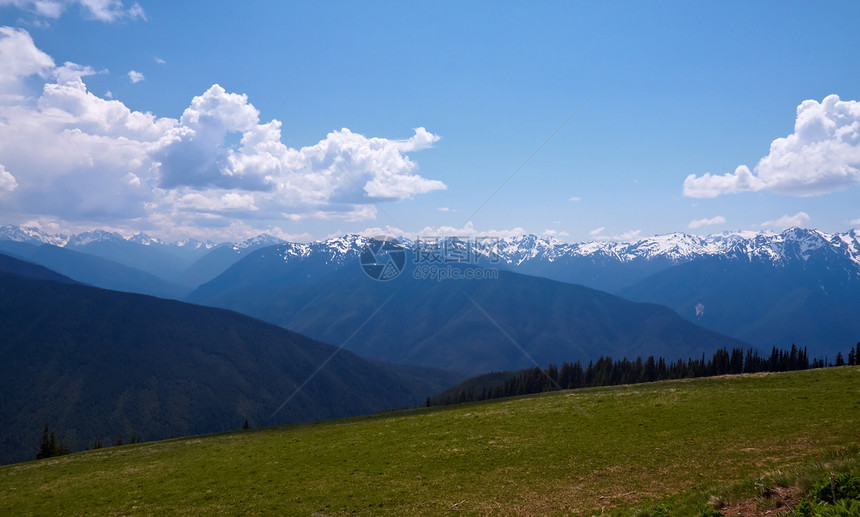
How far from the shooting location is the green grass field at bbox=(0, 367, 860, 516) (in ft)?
85.9

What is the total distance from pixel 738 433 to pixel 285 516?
3186 centimetres

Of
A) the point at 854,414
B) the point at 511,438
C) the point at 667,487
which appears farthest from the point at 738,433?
the point at 511,438

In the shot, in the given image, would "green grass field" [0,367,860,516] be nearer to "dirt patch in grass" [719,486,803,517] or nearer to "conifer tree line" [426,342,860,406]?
"dirt patch in grass" [719,486,803,517]

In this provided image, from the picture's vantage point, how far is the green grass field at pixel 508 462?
2617 centimetres

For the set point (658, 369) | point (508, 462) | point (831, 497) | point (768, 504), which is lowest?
point (658, 369)

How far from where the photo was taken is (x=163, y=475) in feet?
128

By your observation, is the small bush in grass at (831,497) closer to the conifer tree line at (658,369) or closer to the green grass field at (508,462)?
the green grass field at (508,462)

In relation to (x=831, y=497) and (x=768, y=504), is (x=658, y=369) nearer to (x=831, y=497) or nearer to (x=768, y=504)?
(x=768, y=504)

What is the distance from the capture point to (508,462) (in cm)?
3247

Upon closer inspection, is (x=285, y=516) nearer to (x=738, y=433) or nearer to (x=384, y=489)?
(x=384, y=489)

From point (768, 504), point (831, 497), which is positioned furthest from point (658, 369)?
point (831, 497)

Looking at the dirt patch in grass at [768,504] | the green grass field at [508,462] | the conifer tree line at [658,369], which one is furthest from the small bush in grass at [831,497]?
the conifer tree line at [658,369]

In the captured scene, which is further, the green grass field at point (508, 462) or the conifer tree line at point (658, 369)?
the conifer tree line at point (658, 369)

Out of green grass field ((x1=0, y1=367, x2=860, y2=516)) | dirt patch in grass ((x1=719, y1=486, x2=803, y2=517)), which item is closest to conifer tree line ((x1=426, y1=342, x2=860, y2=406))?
green grass field ((x1=0, y1=367, x2=860, y2=516))
